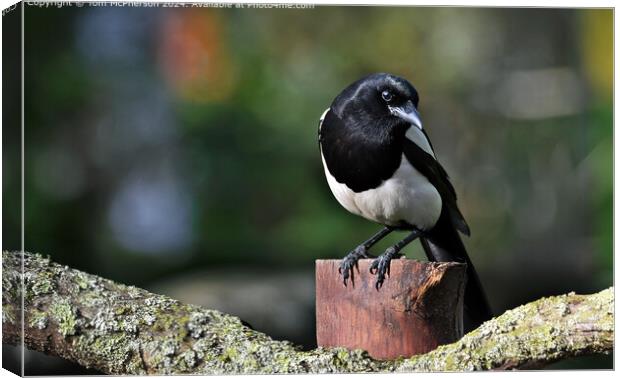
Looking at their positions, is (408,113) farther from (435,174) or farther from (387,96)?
(435,174)

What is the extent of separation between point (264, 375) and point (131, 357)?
0.39 m

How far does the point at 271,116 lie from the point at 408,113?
3.84 ft

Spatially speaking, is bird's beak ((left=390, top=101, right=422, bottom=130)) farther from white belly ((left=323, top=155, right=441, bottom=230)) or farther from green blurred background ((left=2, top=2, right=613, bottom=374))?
green blurred background ((left=2, top=2, right=613, bottom=374))

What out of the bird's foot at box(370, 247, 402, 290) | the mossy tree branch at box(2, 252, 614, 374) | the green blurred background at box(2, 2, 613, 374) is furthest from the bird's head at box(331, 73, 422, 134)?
the mossy tree branch at box(2, 252, 614, 374)

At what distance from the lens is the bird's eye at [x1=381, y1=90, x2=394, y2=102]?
3539 millimetres

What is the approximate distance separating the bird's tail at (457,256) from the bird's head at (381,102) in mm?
474

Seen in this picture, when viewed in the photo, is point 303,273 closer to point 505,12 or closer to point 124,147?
point 124,147

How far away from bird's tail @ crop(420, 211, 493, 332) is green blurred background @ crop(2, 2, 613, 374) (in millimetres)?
296

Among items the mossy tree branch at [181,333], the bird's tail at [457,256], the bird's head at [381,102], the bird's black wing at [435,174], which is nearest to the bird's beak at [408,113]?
the bird's head at [381,102]

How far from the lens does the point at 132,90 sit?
3.63 m

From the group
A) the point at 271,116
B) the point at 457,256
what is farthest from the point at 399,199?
the point at 271,116

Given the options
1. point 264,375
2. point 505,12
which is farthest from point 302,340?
point 505,12

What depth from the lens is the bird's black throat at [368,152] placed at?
3.58 meters

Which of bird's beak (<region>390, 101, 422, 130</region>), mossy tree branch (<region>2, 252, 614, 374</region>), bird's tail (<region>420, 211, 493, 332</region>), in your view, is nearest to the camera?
mossy tree branch (<region>2, 252, 614, 374</region>)
